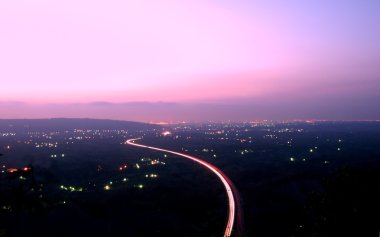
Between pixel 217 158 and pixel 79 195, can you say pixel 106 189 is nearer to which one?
pixel 79 195

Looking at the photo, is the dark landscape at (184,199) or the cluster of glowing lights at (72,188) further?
the cluster of glowing lights at (72,188)

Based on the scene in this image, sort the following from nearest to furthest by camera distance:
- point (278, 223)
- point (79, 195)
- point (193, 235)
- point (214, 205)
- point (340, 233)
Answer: point (340, 233), point (193, 235), point (278, 223), point (214, 205), point (79, 195)

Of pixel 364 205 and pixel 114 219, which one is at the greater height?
pixel 364 205

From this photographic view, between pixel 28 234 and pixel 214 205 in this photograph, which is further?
pixel 214 205

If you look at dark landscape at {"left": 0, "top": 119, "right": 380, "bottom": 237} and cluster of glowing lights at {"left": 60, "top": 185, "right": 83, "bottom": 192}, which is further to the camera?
cluster of glowing lights at {"left": 60, "top": 185, "right": 83, "bottom": 192}

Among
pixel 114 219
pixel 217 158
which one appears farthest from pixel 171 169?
pixel 114 219

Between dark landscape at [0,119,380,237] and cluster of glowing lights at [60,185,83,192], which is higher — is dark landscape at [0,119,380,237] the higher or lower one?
the higher one

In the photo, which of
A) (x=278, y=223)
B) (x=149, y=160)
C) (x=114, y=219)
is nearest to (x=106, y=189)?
(x=114, y=219)

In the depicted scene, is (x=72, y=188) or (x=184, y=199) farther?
(x=72, y=188)

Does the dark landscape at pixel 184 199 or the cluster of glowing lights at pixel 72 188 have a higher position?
the dark landscape at pixel 184 199

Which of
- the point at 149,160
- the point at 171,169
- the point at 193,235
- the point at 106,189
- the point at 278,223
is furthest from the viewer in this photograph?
the point at 149,160
